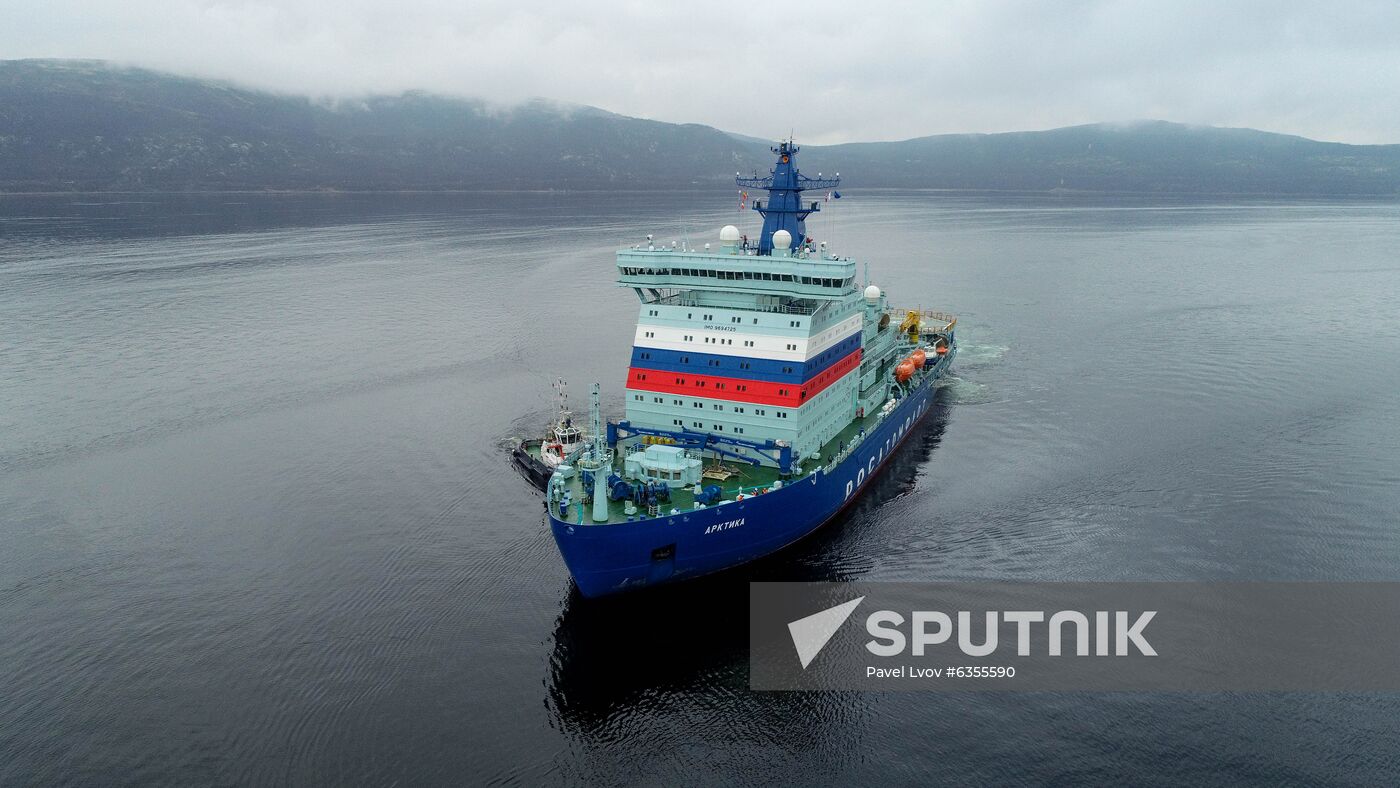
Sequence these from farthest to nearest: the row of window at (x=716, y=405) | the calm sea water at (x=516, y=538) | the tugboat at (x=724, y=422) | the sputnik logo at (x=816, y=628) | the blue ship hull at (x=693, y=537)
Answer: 1. the row of window at (x=716, y=405)
2. the tugboat at (x=724, y=422)
3. the blue ship hull at (x=693, y=537)
4. the sputnik logo at (x=816, y=628)
5. the calm sea water at (x=516, y=538)

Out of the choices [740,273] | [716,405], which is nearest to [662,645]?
[716,405]

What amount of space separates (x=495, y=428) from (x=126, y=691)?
22732mm

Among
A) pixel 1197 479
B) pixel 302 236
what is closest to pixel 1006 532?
pixel 1197 479

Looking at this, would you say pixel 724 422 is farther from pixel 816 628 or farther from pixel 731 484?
pixel 816 628

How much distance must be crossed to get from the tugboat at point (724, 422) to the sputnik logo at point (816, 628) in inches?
140

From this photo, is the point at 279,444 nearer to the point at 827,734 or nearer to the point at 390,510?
the point at 390,510

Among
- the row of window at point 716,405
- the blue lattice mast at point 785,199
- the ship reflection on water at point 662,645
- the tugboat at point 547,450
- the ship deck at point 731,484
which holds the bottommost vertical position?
the ship reflection on water at point 662,645

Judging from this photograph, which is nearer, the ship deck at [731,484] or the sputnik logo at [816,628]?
the sputnik logo at [816,628]

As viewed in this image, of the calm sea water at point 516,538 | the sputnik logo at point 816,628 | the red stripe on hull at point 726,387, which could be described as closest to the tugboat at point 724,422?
the red stripe on hull at point 726,387

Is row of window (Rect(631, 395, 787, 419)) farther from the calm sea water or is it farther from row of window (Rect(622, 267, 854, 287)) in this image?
the calm sea water

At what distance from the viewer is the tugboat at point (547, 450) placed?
122ft

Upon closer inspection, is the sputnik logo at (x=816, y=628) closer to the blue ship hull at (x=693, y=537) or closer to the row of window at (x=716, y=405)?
the blue ship hull at (x=693, y=537)

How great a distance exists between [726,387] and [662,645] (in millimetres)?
10438

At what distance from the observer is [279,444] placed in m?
40.8
